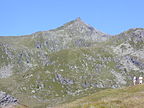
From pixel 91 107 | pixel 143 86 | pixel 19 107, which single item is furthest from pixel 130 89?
pixel 91 107

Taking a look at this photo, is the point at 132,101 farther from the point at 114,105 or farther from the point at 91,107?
the point at 91,107

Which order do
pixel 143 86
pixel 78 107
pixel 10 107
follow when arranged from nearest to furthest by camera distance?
pixel 78 107, pixel 10 107, pixel 143 86

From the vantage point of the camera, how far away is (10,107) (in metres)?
40.4

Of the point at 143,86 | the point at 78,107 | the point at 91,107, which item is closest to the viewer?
the point at 91,107

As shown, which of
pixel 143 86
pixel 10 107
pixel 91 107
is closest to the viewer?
pixel 91 107

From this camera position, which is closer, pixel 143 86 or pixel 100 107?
pixel 100 107

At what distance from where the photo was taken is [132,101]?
28234mm

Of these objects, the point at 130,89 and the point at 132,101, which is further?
the point at 130,89

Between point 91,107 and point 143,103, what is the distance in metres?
5.18

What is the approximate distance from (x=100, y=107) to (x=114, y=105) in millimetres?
1471

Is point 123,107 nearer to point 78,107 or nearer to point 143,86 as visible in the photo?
point 78,107

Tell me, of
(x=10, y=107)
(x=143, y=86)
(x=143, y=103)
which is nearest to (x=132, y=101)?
(x=143, y=103)

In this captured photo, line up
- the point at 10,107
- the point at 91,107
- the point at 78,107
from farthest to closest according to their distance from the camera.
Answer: the point at 10,107 → the point at 78,107 → the point at 91,107

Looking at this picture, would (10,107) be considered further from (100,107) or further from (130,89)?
(130,89)
